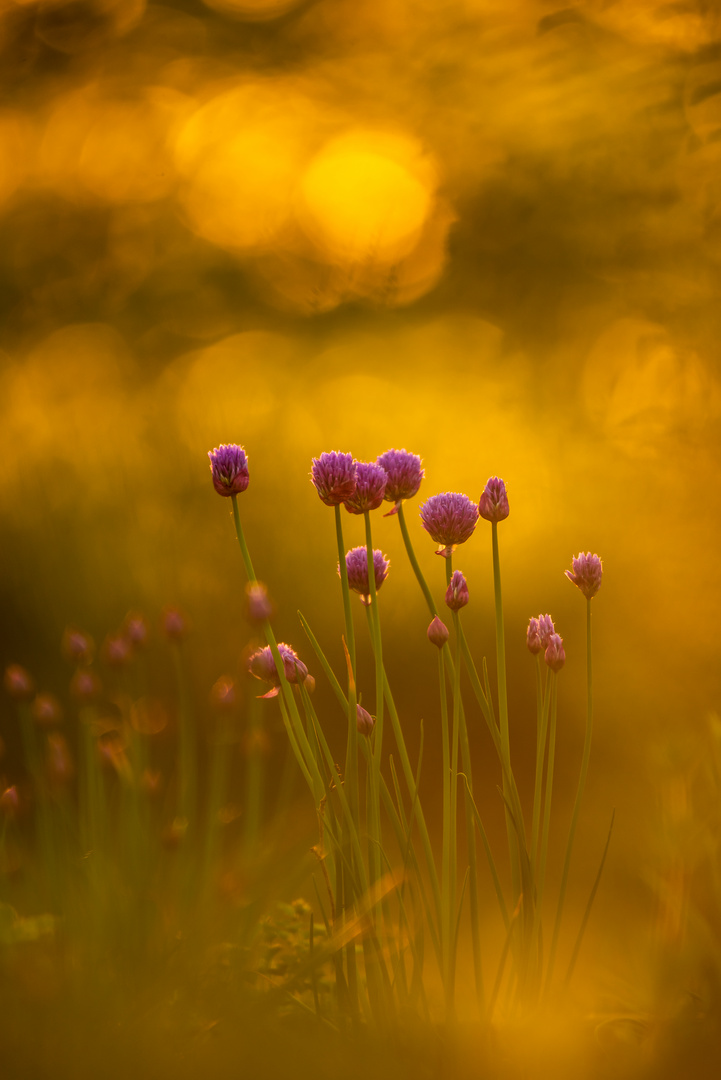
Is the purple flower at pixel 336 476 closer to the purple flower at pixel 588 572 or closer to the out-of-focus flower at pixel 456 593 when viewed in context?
the out-of-focus flower at pixel 456 593

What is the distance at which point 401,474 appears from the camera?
1.20m

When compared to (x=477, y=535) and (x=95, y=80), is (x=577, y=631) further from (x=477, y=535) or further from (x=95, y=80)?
(x=95, y=80)

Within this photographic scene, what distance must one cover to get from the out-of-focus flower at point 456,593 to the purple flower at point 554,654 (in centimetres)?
17

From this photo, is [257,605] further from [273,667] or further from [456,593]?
[456,593]

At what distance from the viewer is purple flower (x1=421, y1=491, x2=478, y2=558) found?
117 centimetres

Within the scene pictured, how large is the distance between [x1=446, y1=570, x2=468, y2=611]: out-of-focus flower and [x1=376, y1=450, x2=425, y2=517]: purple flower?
13 cm

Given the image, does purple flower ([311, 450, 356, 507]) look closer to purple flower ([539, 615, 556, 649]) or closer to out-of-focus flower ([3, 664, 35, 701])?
purple flower ([539, 615, 556, 649])

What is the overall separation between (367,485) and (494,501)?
0.19 metres

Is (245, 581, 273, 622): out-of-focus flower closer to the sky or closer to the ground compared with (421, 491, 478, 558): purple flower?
closer to the ground

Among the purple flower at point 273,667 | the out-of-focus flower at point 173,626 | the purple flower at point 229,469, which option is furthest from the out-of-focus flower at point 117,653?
the purple flower at point 229,469

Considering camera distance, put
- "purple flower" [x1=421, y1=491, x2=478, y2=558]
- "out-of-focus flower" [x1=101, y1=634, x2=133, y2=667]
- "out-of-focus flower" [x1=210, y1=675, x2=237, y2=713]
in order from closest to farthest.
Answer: "purple flower" [x1=421, y1=491, x2=478, y2=558], "out-of-focus flower" [x1=210, y1=675, x2=237, y2=713], "out-of-focus flower" [x1=101, y1=634, x2=133, y2=667]

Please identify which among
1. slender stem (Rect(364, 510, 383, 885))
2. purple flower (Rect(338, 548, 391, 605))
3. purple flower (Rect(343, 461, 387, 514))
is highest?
purple flower (Rect(343, 461, 387, 514))

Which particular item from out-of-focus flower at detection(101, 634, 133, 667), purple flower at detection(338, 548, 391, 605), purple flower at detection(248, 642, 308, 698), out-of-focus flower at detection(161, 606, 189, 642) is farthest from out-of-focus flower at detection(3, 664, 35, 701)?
purple flower at detection(338, 548, 391, 605)

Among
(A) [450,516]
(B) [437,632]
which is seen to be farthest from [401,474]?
(B) [437,632]
